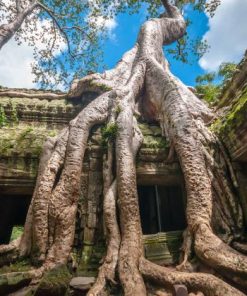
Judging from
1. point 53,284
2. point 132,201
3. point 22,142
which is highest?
point 22,142

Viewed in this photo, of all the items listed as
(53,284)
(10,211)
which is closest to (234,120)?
(53,284)

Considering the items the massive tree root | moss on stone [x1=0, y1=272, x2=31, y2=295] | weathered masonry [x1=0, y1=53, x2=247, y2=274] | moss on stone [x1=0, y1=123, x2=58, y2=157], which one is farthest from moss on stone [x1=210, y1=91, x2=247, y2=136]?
moss on stone [x1=0, y1=272, x2=31, y2=295]

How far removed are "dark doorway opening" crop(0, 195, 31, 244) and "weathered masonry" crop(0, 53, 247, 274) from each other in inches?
67.8

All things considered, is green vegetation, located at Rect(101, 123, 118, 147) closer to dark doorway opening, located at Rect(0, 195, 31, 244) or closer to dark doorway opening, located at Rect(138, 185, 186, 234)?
dark doorway opening, located at Rect(138, 185, 186, 234)

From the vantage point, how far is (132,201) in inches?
113

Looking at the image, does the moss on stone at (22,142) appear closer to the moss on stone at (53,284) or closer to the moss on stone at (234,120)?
the moss on stone at (53,284)

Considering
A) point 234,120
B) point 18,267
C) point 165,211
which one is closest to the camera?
point 18,267

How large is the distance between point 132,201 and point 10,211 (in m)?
3.83

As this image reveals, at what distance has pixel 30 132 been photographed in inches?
152

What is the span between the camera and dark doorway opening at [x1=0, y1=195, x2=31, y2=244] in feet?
17.5

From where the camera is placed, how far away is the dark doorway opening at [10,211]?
5336mm

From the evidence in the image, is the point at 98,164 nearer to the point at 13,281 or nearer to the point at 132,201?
the point at 132,201

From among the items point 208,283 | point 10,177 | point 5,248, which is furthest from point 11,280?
point 208,283

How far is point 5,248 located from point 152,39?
5.33 meters
